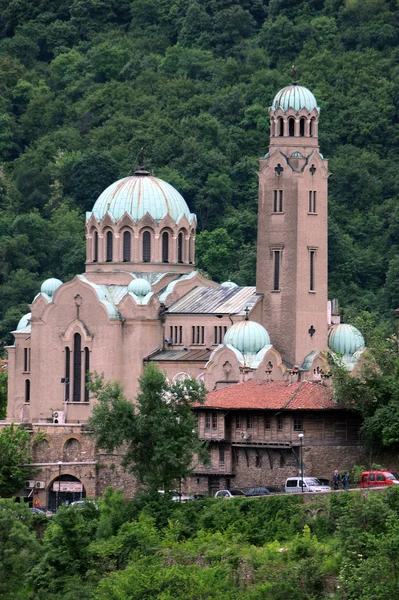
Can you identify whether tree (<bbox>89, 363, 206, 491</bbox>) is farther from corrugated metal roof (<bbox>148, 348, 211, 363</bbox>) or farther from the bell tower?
the bell tower

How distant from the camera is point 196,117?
165375 mm

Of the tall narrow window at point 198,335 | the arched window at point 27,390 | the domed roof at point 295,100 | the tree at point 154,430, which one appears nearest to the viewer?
the tree at point 154,430

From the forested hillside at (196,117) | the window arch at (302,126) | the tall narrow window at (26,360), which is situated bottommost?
the tall narrow window at (26,360)

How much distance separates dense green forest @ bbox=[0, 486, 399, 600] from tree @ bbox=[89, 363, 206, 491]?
1.15 metres

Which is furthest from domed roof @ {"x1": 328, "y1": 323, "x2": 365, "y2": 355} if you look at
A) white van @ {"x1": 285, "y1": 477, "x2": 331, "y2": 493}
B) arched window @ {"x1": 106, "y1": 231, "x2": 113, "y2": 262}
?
white van @ {"x1": 285, "y1": 477, "x2": 331, "y2": 493}

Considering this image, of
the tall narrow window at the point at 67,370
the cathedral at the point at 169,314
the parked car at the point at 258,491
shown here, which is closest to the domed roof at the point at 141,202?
the cathedral at the point at 169,314

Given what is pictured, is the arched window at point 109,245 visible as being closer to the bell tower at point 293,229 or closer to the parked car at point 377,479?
the bell tower at point 293,229

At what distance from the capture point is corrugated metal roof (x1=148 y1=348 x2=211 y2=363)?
112 m

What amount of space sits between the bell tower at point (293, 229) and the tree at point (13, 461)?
40.6 feet

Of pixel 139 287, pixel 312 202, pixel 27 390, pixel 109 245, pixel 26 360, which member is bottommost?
pixel 27 390

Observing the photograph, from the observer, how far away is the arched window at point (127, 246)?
11894cm

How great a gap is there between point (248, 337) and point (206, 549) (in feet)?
75.0

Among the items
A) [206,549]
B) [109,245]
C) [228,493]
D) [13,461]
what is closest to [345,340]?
[109,245]

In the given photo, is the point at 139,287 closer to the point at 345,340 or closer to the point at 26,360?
the point at 26,360
